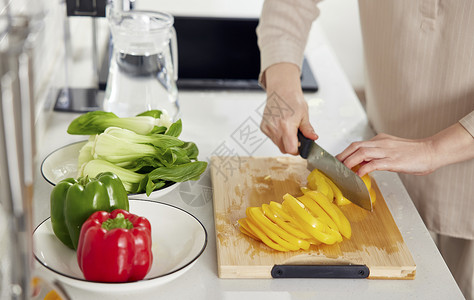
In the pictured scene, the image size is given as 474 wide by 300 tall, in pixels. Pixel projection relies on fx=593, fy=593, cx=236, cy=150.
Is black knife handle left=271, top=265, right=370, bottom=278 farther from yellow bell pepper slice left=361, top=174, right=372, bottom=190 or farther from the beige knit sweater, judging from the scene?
the beige knit sweater

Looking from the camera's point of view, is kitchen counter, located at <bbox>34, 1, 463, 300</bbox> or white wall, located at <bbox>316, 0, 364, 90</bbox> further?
white wall, located at <bbox>316, 0, 364, 90</bbox>

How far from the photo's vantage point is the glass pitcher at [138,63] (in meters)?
1.47

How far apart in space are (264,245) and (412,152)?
15.1 inches

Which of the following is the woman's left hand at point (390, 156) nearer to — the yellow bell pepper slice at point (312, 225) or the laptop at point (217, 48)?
the yellow bell pepper slice at point (312, 225)

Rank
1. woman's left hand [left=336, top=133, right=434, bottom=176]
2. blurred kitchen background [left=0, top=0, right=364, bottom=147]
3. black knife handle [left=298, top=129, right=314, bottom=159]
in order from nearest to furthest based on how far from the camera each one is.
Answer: woman's left hand [left=336, top=133, right=434, bottom=176] < black knife handle [left=298, top=129, right=314, bottom=159] < blurred kitchen background [left=0, top=0, right=364, bottom=147]

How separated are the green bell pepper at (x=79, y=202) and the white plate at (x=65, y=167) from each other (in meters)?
0.15

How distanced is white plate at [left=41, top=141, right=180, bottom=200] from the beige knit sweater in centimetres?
51

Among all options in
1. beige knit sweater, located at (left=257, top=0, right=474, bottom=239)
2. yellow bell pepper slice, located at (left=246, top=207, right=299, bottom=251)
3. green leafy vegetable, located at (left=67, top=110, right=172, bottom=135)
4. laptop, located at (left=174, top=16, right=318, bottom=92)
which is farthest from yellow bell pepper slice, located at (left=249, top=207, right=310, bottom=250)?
laptop, located at (left=174, top=16, right=318, bottom=92)

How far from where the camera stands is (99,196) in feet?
3.16

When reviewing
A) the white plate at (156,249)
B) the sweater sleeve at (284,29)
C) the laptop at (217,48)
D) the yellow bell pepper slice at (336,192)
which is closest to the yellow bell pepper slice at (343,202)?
the yellow bell pepper slice at (336,192)

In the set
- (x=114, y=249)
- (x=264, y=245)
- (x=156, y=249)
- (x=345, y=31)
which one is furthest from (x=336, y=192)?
(x=345, y=31)

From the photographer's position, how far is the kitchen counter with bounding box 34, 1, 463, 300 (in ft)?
3.20

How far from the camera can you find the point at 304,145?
1302mm

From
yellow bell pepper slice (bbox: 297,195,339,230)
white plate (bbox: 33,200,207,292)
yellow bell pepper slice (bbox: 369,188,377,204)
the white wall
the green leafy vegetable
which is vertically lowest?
the white wall
